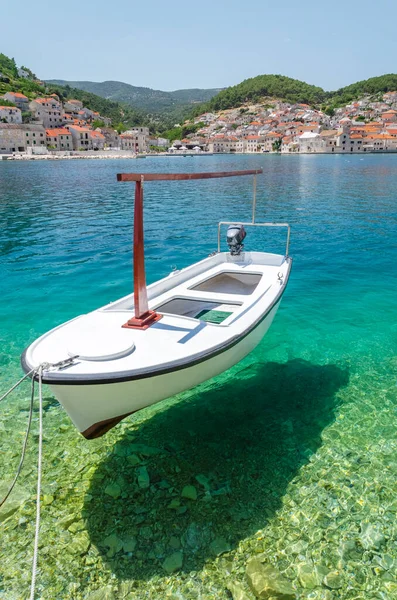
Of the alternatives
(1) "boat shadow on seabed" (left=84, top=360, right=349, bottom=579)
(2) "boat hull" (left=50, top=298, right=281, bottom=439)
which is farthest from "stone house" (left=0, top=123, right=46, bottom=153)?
(2) "boat hull" (left=50, top=298, right=281, bottom=439)

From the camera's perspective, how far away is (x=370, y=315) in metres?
9.85

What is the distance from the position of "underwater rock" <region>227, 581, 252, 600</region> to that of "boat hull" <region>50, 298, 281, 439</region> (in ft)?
6.33

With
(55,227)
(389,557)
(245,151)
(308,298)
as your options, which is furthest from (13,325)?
(245,151)

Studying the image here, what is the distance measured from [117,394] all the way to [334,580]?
9.06ft

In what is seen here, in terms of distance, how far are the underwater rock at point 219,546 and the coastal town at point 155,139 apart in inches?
4662

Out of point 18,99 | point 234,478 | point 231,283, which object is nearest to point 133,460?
point 234,478

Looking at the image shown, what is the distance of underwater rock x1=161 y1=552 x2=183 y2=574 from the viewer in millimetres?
3854

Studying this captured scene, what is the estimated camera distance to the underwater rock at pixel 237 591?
3.60 meters

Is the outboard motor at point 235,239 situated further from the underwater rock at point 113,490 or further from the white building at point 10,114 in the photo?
the white building at point 10,114

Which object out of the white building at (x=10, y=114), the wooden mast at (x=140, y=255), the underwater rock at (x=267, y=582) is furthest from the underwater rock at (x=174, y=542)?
the white building at (x=10, y=114)

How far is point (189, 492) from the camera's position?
15.2ft

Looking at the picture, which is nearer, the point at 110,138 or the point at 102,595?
the point at 102,595

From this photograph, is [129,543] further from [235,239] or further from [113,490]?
[235,239]

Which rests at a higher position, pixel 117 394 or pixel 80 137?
pixel 80 137
